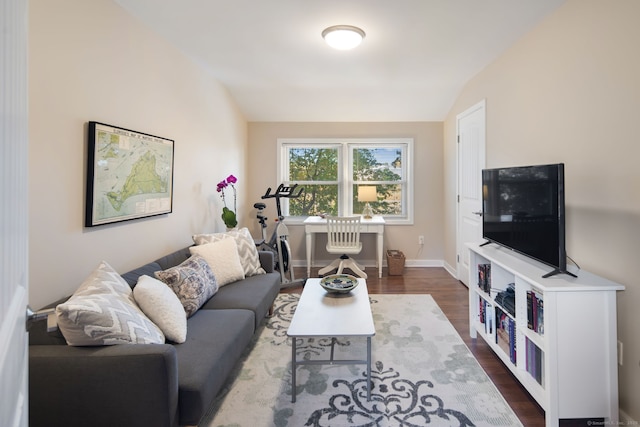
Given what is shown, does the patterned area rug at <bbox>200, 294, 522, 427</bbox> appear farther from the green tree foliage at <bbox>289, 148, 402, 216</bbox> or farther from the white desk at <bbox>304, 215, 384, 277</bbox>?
the green tree foliage at <bbox>289, 148, 402, 216</bbox>

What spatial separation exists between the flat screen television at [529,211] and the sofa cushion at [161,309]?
6.62ft

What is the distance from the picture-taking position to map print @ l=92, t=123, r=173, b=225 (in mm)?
1983

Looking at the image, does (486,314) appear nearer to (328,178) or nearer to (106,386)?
(106,386)

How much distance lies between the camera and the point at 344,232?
4.33 meters

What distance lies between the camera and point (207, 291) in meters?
2.36

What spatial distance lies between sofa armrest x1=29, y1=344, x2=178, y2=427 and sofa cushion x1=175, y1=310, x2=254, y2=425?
0.41ft

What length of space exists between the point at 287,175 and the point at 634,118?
4.11 meters

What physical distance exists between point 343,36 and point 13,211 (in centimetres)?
250

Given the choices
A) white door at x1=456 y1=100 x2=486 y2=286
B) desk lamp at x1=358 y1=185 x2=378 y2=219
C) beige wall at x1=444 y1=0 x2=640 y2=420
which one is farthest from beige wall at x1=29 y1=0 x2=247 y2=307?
white door at x1=456 y1=100 x2=486 y2=286

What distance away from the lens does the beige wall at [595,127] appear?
1.66 meters

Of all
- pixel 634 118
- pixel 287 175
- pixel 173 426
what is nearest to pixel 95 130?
pixel 173 426

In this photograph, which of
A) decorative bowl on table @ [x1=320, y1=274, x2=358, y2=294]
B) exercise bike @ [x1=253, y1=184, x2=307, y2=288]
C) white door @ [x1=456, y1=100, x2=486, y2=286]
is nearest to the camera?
decorative bowl on table @ [x1=320, y1=274, x2=358, y2=294]

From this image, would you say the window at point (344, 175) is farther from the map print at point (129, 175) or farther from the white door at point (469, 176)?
the map print at point (129, 175)

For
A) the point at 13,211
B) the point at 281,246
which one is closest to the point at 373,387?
the point at 13,211
